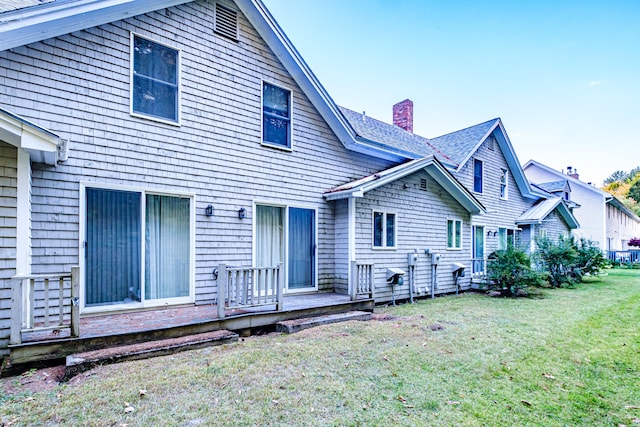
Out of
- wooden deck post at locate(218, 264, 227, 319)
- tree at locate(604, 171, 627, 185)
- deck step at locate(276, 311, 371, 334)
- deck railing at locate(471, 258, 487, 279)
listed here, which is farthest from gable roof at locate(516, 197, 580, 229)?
tree at locate(604, 171, 627, 185)

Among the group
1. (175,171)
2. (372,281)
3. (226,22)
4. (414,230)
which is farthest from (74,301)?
(414,230)

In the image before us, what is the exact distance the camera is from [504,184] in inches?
617

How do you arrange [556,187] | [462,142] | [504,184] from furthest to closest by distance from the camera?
[556,187], [504,184], [462,142]

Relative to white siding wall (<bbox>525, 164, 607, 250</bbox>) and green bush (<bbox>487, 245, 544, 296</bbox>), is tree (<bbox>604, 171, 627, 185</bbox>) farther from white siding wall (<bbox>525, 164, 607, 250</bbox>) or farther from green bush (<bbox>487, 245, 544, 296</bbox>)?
green bush (<bbox>487, 245, 544, 296</bbox>)

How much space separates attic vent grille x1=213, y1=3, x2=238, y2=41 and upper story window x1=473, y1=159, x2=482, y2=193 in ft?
35.3

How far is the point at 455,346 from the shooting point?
17.7ft

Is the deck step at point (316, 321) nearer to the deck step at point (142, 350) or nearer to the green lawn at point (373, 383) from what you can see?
the green lawn at point (373, 383)

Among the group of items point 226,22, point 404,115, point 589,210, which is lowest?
point 589,210

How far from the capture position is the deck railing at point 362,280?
25.6 ft

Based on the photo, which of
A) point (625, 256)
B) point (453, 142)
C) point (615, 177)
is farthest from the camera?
point (615, 177)

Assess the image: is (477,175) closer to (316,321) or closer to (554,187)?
(316,321)

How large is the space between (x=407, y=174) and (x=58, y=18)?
8.07 metres

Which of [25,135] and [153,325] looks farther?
[153,325]

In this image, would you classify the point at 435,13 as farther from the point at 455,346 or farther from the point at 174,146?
the point at 455,346
